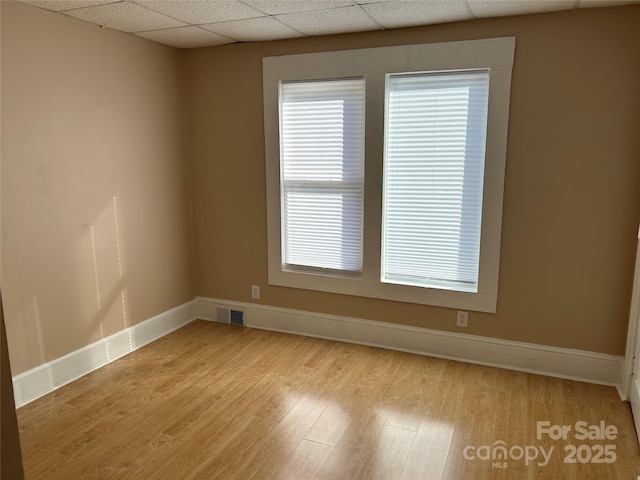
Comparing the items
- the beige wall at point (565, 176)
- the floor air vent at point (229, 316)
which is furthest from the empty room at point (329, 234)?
the floor air vent at point (229, 316)

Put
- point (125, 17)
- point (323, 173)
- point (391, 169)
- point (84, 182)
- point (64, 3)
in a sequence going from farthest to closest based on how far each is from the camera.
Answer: point (323, 173), point (391, 169), point (84, 182), point (125, 17), point (64, 3)

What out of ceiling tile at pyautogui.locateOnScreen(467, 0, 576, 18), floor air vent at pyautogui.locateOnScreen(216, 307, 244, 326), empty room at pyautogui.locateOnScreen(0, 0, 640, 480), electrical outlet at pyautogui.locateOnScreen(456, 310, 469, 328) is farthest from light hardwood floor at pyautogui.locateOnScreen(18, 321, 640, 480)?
ceiling tile at pyautogui.locateOnScreen(467, 0, 576, 18)

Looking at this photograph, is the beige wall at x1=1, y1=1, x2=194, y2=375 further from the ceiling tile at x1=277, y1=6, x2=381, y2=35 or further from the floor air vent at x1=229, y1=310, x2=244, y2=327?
the ceiling tile at x1=277, y1=6, x2=381, y2=35

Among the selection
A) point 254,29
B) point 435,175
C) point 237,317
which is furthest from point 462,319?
point 254,29

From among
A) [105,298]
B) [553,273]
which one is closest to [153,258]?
[105,298]

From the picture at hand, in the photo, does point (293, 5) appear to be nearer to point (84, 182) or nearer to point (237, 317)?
point (84, 182)

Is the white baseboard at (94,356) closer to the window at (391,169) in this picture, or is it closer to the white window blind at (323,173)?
the window at (391,169)

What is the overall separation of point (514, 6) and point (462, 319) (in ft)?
6.63

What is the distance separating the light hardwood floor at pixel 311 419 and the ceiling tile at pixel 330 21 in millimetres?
2307

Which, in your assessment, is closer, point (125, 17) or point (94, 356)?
point (125, 17)

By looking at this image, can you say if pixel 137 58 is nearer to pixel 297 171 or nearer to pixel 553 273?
pixel 297 171

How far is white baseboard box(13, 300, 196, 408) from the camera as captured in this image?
2875mm

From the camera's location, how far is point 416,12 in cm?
284

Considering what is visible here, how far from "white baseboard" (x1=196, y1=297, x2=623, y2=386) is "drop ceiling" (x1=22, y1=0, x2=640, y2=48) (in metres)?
2.12
